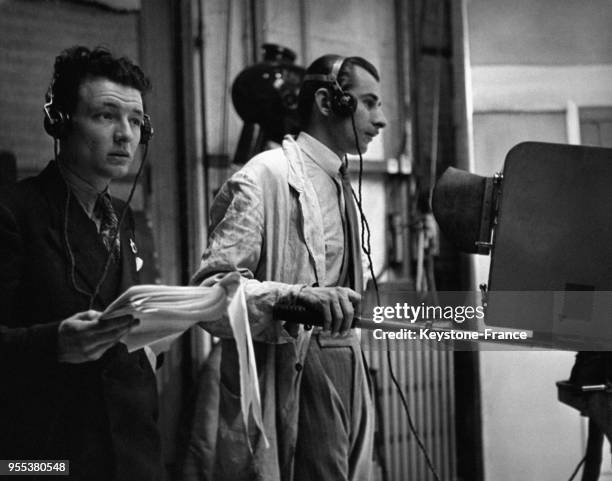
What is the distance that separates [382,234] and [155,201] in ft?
3.52

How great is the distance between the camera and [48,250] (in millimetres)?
1363

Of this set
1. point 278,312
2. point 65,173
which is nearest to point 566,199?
point 278,312

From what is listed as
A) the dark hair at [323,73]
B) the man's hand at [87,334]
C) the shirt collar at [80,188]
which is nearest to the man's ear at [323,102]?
the dark hair at [323,73]

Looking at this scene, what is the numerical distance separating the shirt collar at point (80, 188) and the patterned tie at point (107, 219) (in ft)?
0.11

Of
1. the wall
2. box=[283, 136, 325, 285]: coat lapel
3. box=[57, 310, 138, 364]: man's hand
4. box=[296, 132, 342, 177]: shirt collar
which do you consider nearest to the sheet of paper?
box=[57, 310, 138, 364]: man's hand

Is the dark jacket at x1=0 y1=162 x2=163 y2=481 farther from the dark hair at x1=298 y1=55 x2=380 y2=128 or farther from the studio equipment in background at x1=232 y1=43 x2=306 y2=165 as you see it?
the studio equipment in background at x1=232 y1=43 x2=306 y2=165

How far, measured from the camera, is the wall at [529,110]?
10.4 feet

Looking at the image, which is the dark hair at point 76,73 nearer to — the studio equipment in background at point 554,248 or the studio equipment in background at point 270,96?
the studio equipment in background at point 554,248

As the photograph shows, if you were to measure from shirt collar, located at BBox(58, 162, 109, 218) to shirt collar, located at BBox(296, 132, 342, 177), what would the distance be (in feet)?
2.18

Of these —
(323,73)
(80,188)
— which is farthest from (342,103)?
(80,188)

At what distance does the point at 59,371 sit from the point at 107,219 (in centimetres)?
32

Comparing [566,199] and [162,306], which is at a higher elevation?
[566,199]

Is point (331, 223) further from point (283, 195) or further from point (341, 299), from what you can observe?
point (341, 299)

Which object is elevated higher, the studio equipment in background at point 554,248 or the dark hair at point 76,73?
the dark hair at point 76,73
